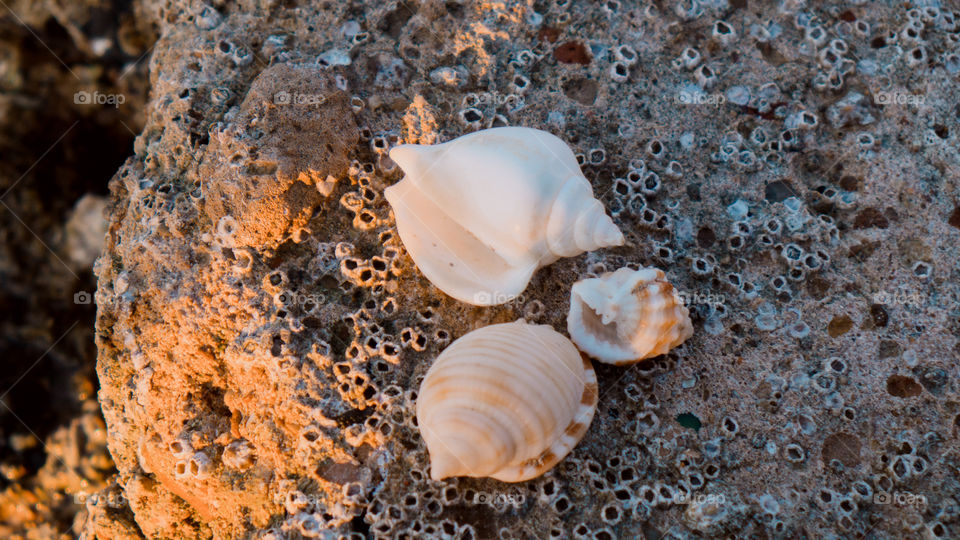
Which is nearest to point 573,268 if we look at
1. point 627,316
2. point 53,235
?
point 627,316

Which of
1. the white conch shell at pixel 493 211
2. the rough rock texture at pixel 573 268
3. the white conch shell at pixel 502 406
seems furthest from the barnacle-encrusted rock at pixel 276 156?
the white conch shell at pixel 502 406

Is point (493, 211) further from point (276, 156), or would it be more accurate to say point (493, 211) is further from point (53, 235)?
point (53, 235)

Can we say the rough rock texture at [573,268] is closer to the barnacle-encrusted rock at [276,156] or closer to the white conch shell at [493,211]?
the barnacle-encrusted rock at [276,156]

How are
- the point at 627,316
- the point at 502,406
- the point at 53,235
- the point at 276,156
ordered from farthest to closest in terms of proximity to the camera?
the point at 53,235 < the point at 276,156 < the point at 627,316 < the point at 502,406

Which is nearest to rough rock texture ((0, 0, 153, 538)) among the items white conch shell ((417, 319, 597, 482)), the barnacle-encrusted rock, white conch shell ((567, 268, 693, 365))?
the barnacle-encrusted rock

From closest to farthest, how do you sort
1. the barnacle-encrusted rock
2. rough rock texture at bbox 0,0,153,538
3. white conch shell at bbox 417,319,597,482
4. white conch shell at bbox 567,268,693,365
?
white conch shell at bbox 417,319,597,482
white conch shell at bbox 567,268,693,365
the barnacle-encrusted rock
rough rock texture at bbox 0,0,153,538

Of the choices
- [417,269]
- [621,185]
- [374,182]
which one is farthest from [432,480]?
[621,185]

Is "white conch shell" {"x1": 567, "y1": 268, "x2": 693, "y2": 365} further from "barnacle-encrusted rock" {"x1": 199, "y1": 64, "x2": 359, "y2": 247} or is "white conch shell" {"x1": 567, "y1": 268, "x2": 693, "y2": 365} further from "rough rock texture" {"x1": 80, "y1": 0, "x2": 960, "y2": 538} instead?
"barnacle-encrusted rock" {"x1": 199, "y1": 64, "x2": 359, "y2": 247}
